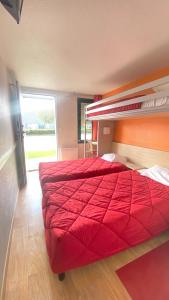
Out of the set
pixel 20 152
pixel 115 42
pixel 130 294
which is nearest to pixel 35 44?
pixel 115 42

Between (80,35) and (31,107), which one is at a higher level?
(80,35)

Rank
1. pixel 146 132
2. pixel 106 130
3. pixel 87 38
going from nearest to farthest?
pixel 87 38
pixel 146 132
pixel 106 130

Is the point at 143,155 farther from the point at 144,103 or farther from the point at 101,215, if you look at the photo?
the point at 101,215

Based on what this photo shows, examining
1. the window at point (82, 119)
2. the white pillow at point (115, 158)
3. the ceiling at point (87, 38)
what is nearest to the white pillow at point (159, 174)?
the white pillow at point (115, 158)

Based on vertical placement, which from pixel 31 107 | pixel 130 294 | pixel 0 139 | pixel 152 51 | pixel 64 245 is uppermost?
pixel 152 51

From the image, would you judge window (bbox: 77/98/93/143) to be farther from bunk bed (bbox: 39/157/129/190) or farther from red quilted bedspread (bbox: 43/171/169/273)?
red quilted bedspread (bbox: 43/171/169/273)

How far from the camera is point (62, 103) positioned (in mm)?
4102

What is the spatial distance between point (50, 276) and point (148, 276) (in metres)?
0.90

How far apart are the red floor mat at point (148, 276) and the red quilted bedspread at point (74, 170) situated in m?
→ 1.43

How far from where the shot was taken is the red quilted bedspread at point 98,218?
118 cm

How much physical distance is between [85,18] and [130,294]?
2.45 metres

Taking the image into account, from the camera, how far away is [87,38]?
1.62 metres

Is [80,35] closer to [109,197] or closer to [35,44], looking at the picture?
[35,44]

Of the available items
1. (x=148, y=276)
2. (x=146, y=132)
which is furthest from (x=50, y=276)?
(x=146, y=132)
